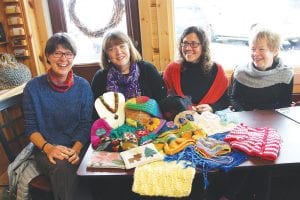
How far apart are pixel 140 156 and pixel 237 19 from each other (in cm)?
182

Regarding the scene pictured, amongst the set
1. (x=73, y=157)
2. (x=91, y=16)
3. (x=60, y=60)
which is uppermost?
(x=91, y=16)

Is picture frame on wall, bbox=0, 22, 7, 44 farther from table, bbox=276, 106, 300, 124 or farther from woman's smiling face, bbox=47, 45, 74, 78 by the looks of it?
table, bbox=276, 106, 300, 124

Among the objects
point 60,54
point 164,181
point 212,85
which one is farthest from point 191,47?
point 164,181

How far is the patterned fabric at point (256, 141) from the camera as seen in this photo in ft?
3.83

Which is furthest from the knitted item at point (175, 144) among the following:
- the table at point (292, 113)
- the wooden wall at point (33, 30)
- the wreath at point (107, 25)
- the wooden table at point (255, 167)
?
the wooden wall at point (33, 30)

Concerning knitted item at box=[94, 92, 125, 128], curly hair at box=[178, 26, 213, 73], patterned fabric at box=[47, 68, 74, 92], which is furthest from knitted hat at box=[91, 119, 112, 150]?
curly hair at box=[178, 26, 213, 73]

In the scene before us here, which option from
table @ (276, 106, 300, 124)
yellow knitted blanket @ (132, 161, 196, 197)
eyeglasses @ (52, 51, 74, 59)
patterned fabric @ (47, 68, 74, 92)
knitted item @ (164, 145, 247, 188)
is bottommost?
yellow knitted blanket @ (132, 161, 196, 197)

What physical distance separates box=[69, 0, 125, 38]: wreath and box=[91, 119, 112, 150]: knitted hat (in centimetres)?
126

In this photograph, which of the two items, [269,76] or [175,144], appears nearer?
[175,144]

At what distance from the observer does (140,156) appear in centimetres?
120

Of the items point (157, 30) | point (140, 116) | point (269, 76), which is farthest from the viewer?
point (157, 30)

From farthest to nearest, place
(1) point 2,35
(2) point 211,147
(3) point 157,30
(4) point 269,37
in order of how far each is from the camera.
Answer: (3) point 157,30, (1) point 2,35, (4) point 269,37, (2) point 211,147

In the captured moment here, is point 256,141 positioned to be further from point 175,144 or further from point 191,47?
point 191,47

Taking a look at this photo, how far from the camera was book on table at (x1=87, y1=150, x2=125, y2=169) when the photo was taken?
1.17 metres
